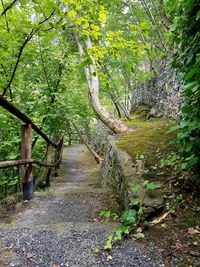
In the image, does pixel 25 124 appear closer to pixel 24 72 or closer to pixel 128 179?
pixel 128 179

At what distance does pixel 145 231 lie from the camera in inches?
74.7

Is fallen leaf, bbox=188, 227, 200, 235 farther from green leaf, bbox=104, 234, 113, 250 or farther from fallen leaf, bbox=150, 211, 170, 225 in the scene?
green leaf, bbox=104, 234, 113, 250

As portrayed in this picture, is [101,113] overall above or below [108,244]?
above

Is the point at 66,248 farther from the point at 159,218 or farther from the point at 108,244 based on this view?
the point at 159,218

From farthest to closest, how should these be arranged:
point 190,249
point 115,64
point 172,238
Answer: point 115,64
point 172,238
point 190,249

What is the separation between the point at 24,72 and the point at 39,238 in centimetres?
454

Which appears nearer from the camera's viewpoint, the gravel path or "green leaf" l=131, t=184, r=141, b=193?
the gravel path

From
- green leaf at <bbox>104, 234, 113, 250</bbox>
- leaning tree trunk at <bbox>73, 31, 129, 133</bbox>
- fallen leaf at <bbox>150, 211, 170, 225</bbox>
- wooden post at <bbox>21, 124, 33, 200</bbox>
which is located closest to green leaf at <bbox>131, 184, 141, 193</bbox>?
fallen leaf at <bbox>150, 211, 170, 225</bbox>

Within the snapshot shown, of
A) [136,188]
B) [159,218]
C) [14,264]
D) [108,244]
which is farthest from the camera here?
[136,188]

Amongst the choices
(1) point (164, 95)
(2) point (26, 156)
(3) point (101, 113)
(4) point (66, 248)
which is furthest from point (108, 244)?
(1) point (164, 95)

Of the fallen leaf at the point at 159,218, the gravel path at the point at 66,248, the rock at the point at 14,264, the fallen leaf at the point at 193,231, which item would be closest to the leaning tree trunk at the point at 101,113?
the gravel path at the point at 66,248

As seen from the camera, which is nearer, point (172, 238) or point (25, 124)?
point (172, 238)

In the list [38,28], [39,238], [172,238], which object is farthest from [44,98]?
[172,238]

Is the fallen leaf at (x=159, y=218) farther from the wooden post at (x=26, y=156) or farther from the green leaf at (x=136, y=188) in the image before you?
the wooden post at (x=26, y=156)
